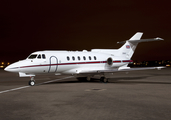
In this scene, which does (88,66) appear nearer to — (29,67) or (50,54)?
(50,54)

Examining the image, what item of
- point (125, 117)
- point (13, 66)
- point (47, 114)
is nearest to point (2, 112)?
point (47, 114)

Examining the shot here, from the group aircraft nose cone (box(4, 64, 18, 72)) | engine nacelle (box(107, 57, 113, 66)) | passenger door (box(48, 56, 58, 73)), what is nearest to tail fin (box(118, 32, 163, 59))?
engine nacelle (box(107, 57, 113, 66))

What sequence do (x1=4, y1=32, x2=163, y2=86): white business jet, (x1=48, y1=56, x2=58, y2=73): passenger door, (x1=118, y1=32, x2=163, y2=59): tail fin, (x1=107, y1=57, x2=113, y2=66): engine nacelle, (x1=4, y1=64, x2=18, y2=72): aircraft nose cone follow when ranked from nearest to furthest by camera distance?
1. (x1=4, y1=64, x2=18, y2=72): aircraft nose cone
2. (x1=4, y1=32, x2=163, y2=86): white business jet
3. (x1=48, y1=56, x2=58, y2=73): passenger door
4. (x1=107, y1=57, x2=113, y2=66): engine nacelle
5. (x1=118, y1=32, x2=163, y2=59): tail fin

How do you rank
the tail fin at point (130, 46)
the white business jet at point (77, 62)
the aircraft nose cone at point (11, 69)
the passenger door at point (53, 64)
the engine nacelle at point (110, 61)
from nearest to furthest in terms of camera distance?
the aircraft nose cone at point (11, 69), the white business jet at point (77, 62), the passenger door at point (53, 64), the engine nacelle at point (110, 61), the tail fin at point (130, 46)

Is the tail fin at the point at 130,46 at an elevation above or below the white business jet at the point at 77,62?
above

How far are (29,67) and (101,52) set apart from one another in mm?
8589

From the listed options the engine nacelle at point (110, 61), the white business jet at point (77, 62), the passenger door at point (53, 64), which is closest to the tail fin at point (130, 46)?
the white business jet at point (77, 62)

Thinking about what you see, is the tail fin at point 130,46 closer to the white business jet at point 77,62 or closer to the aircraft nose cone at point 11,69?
the white business jet at point 77,62

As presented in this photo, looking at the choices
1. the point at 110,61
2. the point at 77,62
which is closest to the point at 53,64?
the point at 77,62

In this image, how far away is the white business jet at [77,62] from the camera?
16267mm

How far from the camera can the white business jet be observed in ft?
53.4

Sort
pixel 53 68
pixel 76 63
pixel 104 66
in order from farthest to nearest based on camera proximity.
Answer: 1. pixel 104 66
2. pixel 76 63
3. pixel 53 68

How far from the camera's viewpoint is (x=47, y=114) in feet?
22.3

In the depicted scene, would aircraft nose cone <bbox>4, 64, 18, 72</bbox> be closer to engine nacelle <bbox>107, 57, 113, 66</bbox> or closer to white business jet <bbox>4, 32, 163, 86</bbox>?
white business jet <bbox>4, 32, 163, 86</bbox>
